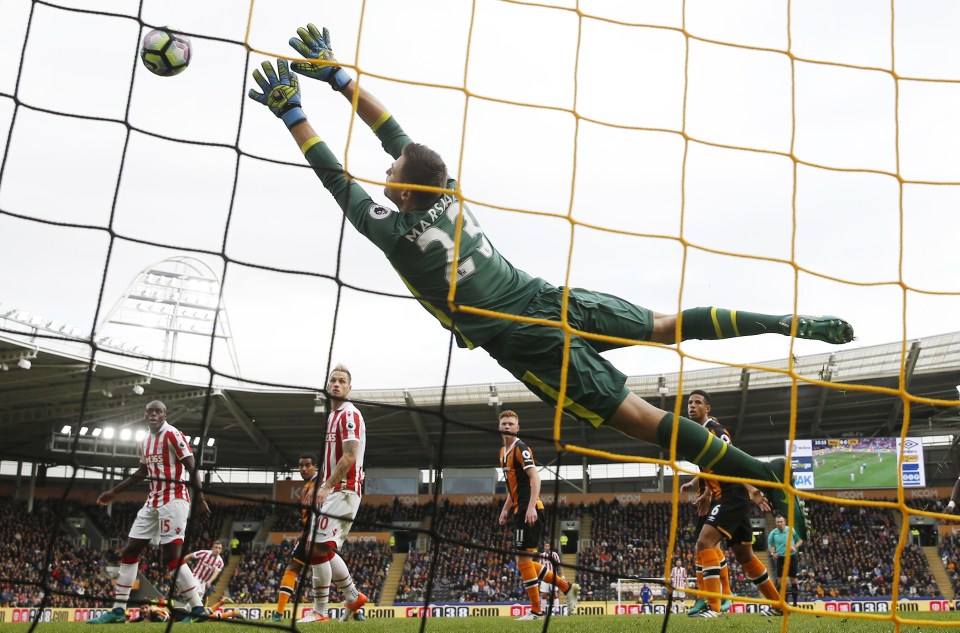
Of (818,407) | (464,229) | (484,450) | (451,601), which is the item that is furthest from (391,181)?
(484,450)

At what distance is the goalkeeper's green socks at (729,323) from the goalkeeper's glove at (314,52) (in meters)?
2.11

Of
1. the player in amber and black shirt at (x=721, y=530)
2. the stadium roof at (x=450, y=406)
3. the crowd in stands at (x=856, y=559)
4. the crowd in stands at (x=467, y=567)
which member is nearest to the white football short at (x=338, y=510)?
the player in amber and black shirt at (x=721, y=530)

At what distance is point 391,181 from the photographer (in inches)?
168

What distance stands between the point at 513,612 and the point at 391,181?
1734 cm

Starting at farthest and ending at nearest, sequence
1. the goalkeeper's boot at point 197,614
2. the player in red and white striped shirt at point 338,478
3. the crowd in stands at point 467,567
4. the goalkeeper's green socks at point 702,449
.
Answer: the crowd in stands at point 467,567 < the player in red and white striped shirt at point 338,478 < the goalkeeper's green socks at point 702,449 < the goalkeeper's boot at point 197,614

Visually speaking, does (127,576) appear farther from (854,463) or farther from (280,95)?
(854,463)

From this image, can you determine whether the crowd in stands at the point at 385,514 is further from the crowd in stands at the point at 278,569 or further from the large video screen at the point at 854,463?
the large video screen at the point at 854,463

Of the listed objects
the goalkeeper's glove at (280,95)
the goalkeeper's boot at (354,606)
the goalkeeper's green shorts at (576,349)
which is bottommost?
the goalkeeper's boot at (354,606)

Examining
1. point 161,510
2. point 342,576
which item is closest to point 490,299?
point 342,576

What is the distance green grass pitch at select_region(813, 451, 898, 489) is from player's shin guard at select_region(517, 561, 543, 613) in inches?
743

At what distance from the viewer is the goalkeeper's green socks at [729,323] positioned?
4355 millimetres

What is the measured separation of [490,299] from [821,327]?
1.56 metres

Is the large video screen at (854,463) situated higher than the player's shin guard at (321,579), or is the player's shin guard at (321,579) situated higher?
the large video screen at (854,463)

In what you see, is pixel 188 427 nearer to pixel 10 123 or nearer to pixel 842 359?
pixel 842 359
